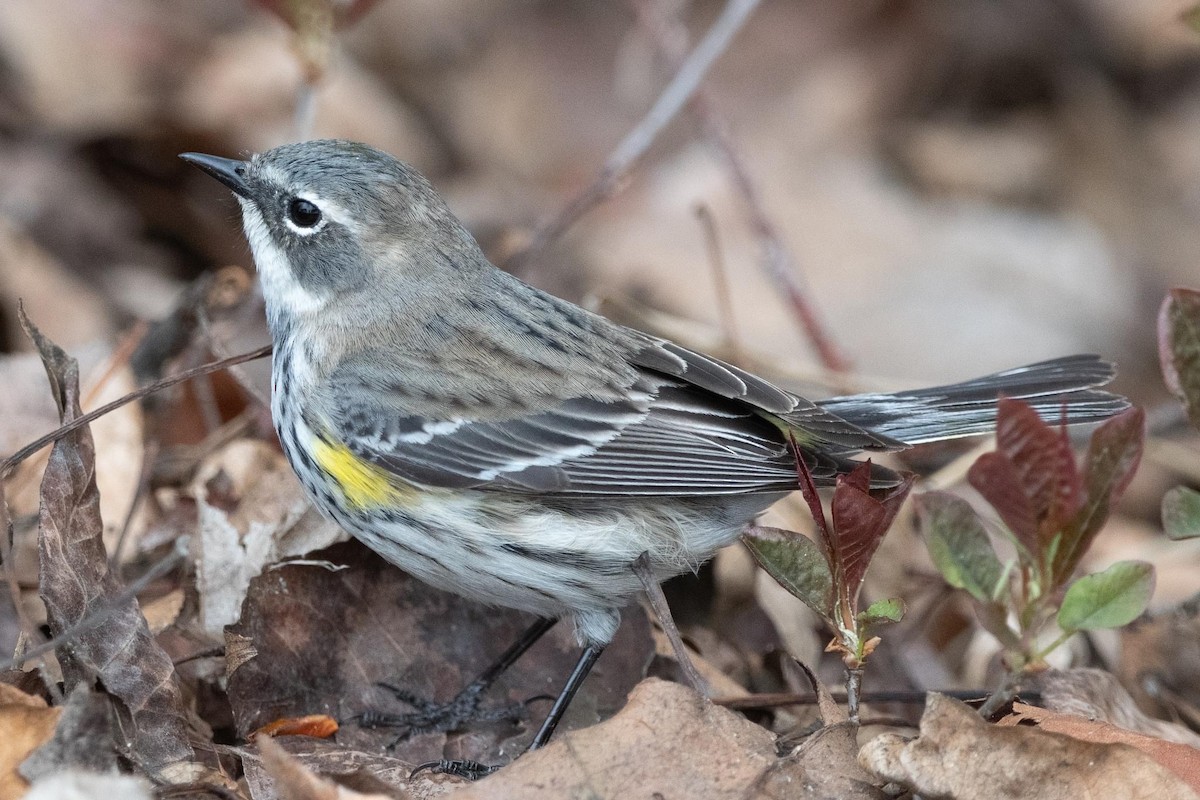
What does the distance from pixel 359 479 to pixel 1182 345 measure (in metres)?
2.35

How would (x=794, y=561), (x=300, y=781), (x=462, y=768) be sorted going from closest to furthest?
(x=300, y=781) < (x=794, y=561) < (x=462, y=768)

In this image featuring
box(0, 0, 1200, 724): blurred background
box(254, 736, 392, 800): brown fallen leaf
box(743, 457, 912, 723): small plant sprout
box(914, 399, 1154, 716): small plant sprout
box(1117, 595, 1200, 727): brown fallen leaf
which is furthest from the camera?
box(0, 0, 1200, 724): blurred background

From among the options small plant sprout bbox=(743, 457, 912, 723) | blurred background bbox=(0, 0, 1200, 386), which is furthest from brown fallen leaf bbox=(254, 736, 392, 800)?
blurred background bbox=(0, 0, 1200, 386)

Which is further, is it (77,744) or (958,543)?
(958,543)

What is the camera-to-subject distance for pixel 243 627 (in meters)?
3.84

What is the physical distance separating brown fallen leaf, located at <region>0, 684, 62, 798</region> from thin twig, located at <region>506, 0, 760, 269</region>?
11.0 ft

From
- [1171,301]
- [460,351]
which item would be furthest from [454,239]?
[1171,301]

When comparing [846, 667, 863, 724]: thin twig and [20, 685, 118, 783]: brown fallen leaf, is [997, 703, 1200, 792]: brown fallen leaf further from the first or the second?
[20, 685, 118, 783]: brown fallen leaf

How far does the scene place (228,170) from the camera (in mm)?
4699

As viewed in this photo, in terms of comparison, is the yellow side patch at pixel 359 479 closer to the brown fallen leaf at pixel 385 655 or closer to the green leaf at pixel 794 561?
the brown fallen leaf at pixel 385 655

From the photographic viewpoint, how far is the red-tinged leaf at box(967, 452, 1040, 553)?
3.14 meters

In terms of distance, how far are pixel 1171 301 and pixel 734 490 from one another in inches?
53.2

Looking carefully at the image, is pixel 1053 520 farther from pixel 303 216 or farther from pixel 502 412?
pixel 303 216

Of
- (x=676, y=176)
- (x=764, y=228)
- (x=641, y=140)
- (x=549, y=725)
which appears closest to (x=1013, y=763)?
(x=549, y=725)
